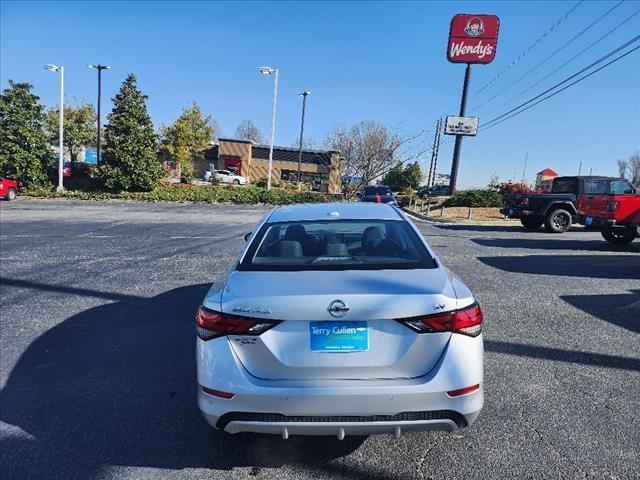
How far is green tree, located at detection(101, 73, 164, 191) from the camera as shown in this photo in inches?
1109

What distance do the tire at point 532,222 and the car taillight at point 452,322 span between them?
1407 cm

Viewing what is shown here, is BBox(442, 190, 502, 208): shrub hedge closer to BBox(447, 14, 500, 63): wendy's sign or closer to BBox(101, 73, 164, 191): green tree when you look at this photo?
BBox(447, 14, 500, 63): wendy's sign

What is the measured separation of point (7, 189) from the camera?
78.9ft

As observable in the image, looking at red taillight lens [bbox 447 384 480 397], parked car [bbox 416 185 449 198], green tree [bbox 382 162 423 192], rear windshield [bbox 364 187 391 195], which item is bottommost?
red taillight lens [bbox 447 384 480 397]

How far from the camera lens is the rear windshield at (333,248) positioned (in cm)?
274

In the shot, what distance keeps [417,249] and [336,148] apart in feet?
113

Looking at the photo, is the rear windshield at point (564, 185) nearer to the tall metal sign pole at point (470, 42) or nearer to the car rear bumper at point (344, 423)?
the tall metal sign pole at point (470, 42)

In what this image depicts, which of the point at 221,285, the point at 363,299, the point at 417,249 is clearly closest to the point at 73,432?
the point at 221,285

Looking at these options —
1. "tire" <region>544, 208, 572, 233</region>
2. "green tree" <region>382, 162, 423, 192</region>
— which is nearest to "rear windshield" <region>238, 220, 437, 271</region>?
"tire" <region>544, 208, 572, 233</region>

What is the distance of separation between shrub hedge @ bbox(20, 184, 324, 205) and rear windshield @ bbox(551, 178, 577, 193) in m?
17.1

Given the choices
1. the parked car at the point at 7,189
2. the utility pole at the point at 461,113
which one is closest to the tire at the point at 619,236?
the utility pole at the point at 461,113

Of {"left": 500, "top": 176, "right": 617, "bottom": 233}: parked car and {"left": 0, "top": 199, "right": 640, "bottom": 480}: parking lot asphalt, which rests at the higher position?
{"left": 500, "top": 176, "right": 617, "bottom": 233}: parked car

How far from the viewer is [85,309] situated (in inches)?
217

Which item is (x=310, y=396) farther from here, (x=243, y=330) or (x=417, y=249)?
(x=417, y=249)
